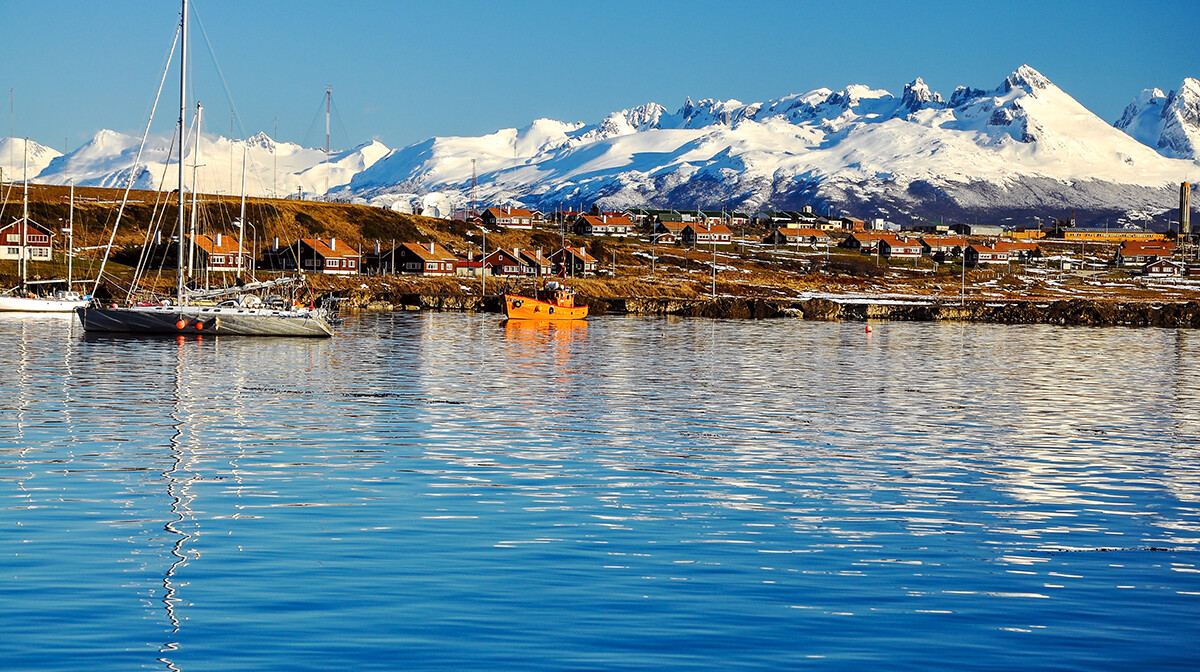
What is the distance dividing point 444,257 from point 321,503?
14228cm

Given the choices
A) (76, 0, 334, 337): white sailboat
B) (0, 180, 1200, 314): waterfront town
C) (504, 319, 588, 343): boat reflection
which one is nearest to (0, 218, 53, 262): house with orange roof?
(0, 180, 1200, 314): waterfront town

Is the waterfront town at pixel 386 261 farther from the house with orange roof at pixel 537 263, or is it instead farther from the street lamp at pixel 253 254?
the street lamp at pixel 253 254

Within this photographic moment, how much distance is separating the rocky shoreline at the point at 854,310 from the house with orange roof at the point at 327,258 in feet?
79.5

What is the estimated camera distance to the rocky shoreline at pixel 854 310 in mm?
123812

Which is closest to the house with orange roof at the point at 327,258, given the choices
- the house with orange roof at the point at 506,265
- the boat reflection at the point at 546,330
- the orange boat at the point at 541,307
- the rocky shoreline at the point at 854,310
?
the house with orange roof at the point at 506,265

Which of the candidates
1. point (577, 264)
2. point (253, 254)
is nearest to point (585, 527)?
point (253, 254)

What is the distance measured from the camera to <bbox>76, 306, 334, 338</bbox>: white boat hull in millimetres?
68000

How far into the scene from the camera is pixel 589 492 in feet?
72.9

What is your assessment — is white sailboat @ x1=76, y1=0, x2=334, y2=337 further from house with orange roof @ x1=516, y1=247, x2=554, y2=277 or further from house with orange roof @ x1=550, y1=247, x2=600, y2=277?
house with orange roof @ x1=550, y1=247, x2=600, y2=277

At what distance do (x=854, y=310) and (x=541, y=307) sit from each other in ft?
130

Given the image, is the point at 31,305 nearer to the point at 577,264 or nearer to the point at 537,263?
the point at 537,263

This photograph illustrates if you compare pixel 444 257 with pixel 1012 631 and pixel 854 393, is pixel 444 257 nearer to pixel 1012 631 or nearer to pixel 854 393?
pixel 854 393

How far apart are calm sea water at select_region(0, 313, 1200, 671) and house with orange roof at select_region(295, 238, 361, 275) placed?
10900 centimetres

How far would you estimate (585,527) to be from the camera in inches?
745
